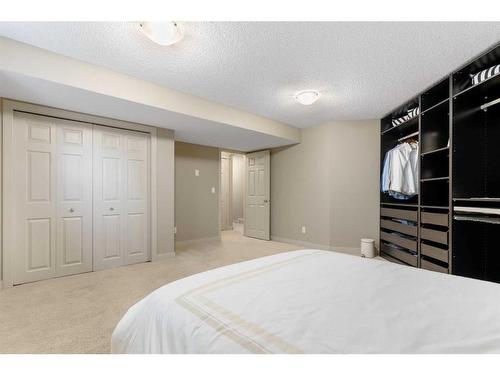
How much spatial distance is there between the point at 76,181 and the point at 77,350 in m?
2.06

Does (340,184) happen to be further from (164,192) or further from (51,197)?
(51,197)

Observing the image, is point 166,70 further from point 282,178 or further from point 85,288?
point 282,178

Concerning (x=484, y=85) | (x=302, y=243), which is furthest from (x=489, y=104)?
(x=302, y=243)

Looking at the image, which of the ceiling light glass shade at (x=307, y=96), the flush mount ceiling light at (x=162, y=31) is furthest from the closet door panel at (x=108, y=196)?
the ceiling light glass shade at (x=307, y=96)

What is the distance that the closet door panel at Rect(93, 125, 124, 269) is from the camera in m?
3.05

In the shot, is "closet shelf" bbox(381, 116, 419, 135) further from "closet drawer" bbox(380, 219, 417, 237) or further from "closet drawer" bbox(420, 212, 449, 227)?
"closet drawer" bbox(380, 219, 417, 237)

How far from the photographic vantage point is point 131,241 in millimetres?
3336

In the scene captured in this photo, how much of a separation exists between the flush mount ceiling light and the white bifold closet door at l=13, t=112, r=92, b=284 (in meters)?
1.82

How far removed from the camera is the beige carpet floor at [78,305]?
155 cm

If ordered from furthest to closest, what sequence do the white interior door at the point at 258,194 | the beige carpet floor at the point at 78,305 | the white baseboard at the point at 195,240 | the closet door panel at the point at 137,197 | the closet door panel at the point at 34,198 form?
the white interior door at the point at 258,194 → the white baseboard at the point at 195,240 → the closet door panel at the point at 137,197 → the closet door panel at the point at 34,198 → the beige carpet floor at the point at 78,305

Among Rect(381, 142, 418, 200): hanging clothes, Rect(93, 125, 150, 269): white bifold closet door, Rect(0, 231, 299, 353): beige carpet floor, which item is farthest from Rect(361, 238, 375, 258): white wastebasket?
Rect(93, 125, 150, 269): white bifold closet door

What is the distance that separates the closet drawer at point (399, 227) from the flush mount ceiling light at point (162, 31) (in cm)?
321

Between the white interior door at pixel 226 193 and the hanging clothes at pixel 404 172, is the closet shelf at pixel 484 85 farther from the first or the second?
the white interior door at pixel 226 193

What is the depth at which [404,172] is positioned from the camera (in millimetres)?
3166
